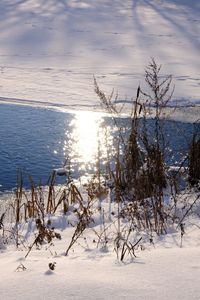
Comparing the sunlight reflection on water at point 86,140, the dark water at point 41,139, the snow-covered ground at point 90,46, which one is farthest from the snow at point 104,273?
the snow-covered ground at point 90,46

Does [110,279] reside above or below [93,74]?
below

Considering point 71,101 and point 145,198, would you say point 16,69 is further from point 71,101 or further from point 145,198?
point 145,198

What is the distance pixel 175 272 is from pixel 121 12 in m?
15.3

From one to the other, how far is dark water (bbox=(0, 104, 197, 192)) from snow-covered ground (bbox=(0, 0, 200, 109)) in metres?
0.66

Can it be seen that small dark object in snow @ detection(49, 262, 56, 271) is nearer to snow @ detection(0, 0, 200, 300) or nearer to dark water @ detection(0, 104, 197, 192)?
snow @ detection(0, 0, 200, 300)

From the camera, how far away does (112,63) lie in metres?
10.8

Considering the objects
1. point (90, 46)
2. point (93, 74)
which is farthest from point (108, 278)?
point (90, 46)

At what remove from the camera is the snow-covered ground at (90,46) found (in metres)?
8.96

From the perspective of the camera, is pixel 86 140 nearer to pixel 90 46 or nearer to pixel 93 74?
pixel 93 74

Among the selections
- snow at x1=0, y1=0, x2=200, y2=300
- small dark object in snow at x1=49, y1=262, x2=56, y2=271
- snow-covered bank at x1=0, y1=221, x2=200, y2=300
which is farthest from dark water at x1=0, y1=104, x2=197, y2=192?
small dark object in snow at x1=49, y1=262, x2=56, y2=271

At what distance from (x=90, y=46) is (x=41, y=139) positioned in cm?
640

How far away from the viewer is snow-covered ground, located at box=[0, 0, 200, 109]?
8961mm

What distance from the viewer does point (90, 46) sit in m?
12.2

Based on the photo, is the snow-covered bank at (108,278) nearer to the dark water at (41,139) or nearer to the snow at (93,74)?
the snow at (93,74)
